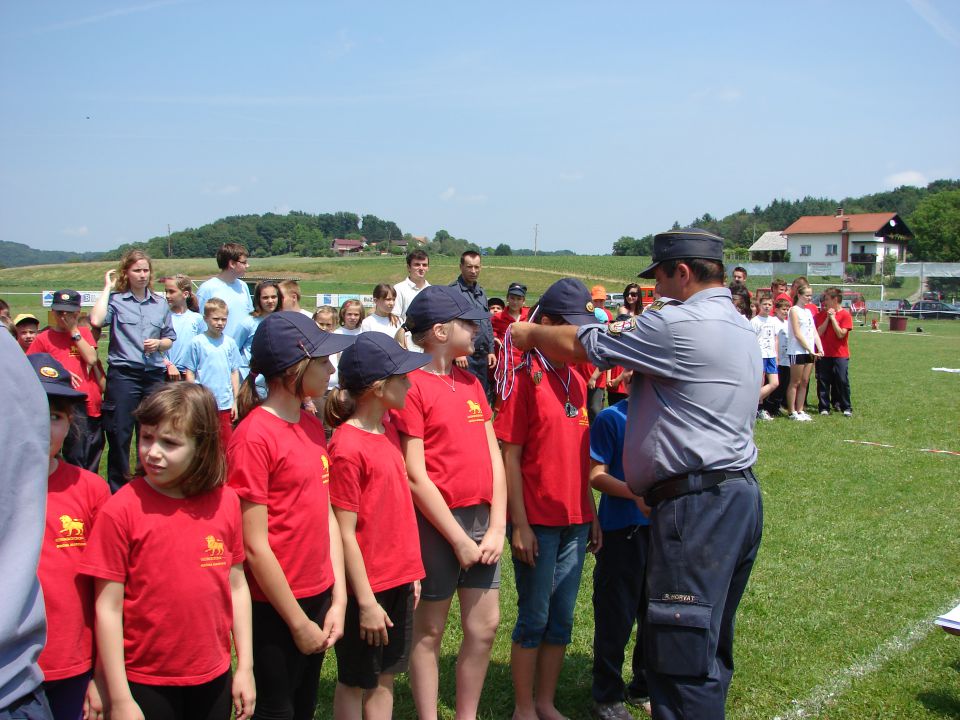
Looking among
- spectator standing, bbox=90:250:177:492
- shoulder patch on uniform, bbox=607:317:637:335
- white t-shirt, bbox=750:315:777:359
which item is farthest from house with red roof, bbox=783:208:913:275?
shoulder patch on uniform, bbox=607:317:637:335

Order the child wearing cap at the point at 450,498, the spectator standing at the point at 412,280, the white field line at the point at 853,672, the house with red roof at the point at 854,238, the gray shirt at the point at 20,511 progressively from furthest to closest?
the house with red roof at the point at 854,238, the spectator standing at the point at 412,280, the white field line at the point at 853,672, the child wearing cap at the point at 450,498, the gray shirt at the point at 20,511

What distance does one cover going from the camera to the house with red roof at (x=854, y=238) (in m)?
83.2

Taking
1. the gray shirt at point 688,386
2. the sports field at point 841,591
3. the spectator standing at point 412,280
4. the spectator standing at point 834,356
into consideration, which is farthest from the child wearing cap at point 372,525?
the spectator standing at point 834,356

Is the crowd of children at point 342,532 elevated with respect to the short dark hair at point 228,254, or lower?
lower

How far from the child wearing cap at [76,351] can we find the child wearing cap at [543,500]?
4.63 metres

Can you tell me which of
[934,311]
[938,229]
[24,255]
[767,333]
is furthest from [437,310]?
[24,255]

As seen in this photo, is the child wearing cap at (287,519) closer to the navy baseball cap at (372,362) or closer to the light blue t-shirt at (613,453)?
the navy baseball cap at (372,362)

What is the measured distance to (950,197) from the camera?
89625 mm

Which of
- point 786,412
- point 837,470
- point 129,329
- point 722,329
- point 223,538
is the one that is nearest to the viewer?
point 223,538

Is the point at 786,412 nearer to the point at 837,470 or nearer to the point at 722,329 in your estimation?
the point at 837,470

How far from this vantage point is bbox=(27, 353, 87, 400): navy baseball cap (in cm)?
253

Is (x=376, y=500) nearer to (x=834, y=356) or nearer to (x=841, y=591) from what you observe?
(x=841, y=591)

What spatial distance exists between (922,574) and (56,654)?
228 inches

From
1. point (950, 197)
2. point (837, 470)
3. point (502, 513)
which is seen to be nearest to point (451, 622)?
point (502, 513)
